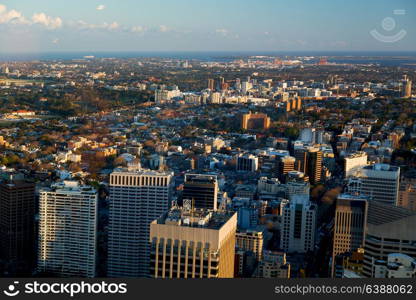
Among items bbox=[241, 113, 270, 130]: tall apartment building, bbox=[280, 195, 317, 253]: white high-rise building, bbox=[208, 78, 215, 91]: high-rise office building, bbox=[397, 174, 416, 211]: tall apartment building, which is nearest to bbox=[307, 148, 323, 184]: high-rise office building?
bbox=[280, 195, 317, 253]: white high-rise building

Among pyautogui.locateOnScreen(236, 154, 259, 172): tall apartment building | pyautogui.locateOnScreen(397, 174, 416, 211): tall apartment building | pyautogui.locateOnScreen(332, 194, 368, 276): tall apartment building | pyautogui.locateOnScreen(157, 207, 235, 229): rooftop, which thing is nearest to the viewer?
pyautogui.locateOnScreen(157, 207, 235, 229): rooftop

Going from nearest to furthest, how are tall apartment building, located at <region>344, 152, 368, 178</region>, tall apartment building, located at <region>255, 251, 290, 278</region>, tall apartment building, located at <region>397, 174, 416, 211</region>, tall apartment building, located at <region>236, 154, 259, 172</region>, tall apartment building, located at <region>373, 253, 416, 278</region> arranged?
tall apartment building, located at <region>373, 253, 416, 278</region> → tall apartment building, located at <region>255, 251, 290, 278</region> → tall apartment building, located at <region>397, 174, 416, 211</region> → tall apartment building, located at <region>344, 152, 368, 178</region> → tall apartment building, located at <region>236, 154, 259, 172</region>

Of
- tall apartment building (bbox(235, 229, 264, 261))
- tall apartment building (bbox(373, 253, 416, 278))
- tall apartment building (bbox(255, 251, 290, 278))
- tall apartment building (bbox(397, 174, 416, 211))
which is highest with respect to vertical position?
tall apartment building (bbox(373, 253, 416, 278))

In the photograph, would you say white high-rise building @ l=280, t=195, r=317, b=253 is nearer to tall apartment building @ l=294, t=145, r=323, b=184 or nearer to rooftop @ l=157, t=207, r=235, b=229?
tall apartment building @ l=294, t=145, r=323, b=184

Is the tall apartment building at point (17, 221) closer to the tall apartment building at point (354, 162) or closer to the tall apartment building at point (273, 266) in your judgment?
the tall apartment building at point (273, 266)

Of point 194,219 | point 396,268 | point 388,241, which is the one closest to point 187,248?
point 194,219

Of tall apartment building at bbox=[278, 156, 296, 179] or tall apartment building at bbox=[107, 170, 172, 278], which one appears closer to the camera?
tall apartment building at bbox=[107, 170, 172, 278]

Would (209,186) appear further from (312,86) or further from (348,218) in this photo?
(312,86)
